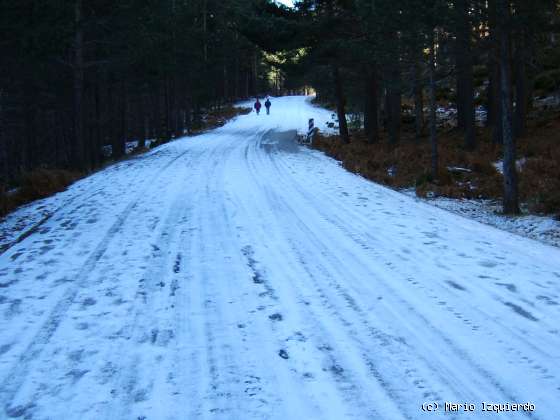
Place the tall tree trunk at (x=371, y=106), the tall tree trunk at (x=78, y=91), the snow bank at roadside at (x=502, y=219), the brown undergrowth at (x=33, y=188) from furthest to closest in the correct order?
the tall tree trunk at (x=371, y=106)
the tall tree trunk at (x=78, y=91)
the brown undergrowth at (x=33, y=188)
the snow bank at roadside at (x=502, y=219)

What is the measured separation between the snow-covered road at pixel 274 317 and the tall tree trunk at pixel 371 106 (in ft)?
46.4

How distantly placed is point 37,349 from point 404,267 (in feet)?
14.3

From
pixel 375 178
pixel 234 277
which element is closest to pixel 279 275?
pixel 234 277

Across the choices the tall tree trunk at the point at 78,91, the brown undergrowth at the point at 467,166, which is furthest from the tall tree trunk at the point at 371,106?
the tall tree trunk at the point at 78,91

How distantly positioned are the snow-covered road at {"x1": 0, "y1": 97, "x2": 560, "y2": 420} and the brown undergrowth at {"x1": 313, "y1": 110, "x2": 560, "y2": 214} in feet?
11.7

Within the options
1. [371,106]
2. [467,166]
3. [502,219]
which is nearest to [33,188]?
[502,219]

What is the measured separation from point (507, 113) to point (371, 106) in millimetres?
13760

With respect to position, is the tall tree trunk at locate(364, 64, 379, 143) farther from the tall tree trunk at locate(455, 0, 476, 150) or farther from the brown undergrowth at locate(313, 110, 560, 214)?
the tall tree trunk at locate(455, 0, 476, 150)

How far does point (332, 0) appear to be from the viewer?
77.2ft

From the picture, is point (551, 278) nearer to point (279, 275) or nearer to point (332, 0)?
point (279, 275)

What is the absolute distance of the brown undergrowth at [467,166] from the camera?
12.8 m

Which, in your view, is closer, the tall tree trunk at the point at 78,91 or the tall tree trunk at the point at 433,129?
the tall tree trunk at the point at 433,129

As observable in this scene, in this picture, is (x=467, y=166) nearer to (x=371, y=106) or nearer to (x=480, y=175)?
(x=480, y=175)

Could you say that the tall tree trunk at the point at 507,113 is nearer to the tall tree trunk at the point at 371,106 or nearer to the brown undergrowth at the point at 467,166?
the brown undergrowth at the point at 467,166
